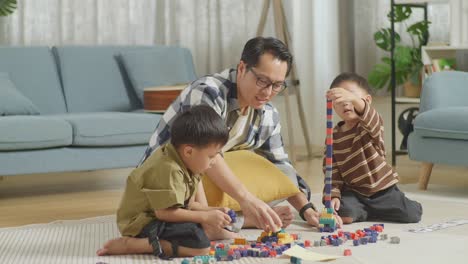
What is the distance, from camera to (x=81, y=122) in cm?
438

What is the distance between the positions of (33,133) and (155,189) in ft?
5.57

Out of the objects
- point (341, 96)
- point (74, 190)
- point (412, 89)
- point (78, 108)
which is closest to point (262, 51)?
point (341, 96)

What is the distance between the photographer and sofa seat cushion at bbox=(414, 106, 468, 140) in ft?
13.4

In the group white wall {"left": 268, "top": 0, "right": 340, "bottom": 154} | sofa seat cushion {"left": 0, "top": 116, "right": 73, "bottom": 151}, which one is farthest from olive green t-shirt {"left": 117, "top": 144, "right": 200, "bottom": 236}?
white wall {"left": 268, "top": 0, "right": 340, "bottom": 154}

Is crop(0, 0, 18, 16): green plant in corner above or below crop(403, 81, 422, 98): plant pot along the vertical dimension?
above

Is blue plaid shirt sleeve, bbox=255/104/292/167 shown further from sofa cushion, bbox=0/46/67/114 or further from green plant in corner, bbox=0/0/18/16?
green plant in corner, bbox=0/0/18/16

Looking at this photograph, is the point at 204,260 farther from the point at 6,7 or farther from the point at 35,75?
the point at 6,7

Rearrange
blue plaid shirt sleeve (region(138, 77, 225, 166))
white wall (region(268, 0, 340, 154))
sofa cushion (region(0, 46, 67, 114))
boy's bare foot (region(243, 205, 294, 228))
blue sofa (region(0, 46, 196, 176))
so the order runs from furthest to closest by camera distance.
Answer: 1. white wall (region(268, 0, 340, 154))
2. sofa cushion (region(0, 46, 67, 114))
3. blue sofa (region(0, 46, 196, 176))
4. boy's bare foot (region(243, 205, 294, 228))
5. blue plaid shirt sleeve (region(138, 77, 225, 166))

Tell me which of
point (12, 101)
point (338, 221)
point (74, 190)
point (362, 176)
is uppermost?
point (12, 101)

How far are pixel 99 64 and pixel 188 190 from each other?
2.55m

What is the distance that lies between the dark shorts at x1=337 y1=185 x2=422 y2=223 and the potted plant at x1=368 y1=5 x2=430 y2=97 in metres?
2.32

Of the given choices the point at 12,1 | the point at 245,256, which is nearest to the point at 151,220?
the point at 245,256

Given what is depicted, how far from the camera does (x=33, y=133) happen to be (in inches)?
166

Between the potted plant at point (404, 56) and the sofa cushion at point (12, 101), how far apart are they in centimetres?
238
